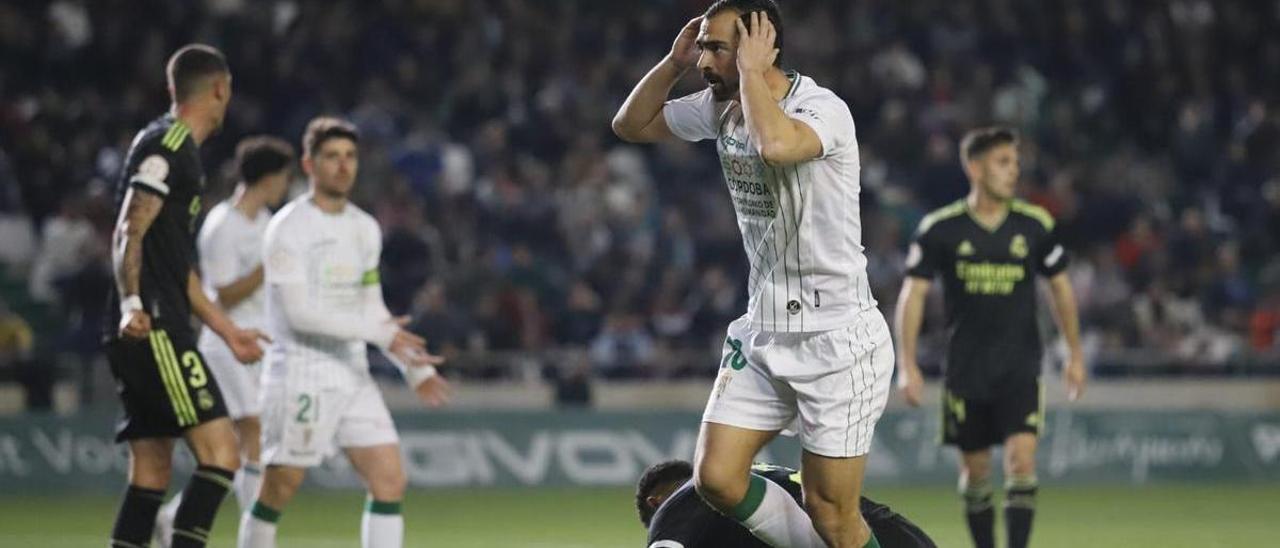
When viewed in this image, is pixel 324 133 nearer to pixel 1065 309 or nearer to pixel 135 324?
pixel 135 324

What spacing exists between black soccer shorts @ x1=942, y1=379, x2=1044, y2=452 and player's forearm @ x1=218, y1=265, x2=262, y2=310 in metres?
3.72

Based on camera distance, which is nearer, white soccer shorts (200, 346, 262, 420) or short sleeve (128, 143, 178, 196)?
short sleeve (128, 143, 178, 196)

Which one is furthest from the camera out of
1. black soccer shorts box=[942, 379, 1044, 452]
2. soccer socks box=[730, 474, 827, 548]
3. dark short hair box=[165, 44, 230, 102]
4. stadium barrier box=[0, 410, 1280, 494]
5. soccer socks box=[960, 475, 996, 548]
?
stadium barrier box=[0, 410, 1280, 494]

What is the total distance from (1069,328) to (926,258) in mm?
858

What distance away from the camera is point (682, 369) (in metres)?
18.4

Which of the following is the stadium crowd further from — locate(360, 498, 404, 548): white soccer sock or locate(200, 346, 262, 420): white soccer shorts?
locate(360, 498, 404, 548): white soccer sock

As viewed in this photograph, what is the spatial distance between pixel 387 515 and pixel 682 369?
955cm

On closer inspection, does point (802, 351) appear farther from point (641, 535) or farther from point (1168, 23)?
point (1168, 23)

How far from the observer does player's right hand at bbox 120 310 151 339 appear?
802 centimetres

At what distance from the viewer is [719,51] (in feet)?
23.1

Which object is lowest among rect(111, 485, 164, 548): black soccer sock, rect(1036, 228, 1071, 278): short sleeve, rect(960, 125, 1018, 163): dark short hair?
rect(111, 485, 164, 548): black soccer sock

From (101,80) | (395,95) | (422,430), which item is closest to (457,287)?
(422,430)

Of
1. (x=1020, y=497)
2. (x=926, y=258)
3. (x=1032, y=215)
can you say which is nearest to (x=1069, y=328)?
(x=1032, y=215)

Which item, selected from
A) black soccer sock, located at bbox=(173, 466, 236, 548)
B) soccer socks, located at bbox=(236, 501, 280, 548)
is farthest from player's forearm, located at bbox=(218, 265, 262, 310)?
black soccer sock, located at bbox=(173, 466, 236, 548)
